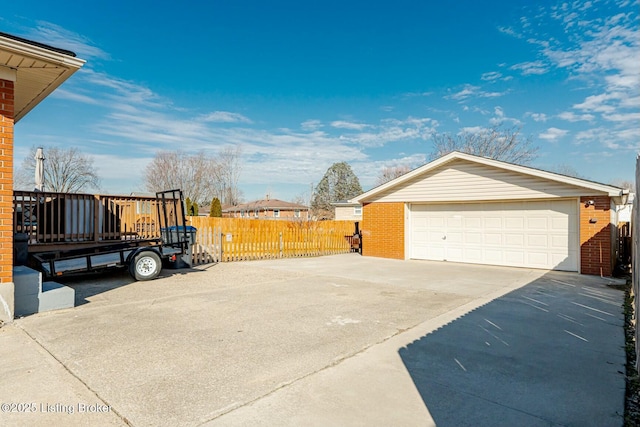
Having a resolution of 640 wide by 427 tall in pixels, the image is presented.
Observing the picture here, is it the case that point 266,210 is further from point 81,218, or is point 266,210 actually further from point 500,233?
point 81,218

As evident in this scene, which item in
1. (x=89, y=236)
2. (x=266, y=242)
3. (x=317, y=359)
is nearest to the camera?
(x=317, y=359)

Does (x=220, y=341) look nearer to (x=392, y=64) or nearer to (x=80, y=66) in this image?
(x=80, y=66)

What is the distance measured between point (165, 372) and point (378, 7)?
15387 mm

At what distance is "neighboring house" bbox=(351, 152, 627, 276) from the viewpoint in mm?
10312

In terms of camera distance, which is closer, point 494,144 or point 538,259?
point 538,259

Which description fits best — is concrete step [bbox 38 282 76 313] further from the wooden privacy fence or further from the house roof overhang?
the wooden privacy fence

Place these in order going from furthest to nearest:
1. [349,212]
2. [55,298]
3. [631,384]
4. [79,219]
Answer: [349,212] → [79,219] → [55,298] → [631,384]

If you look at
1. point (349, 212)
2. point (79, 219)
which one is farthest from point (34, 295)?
point (349, 212)

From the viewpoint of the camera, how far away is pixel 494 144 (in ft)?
101

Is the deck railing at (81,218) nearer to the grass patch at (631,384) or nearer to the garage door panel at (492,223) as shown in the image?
the grass patch at (631,384)

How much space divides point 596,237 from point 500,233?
2.70 metres

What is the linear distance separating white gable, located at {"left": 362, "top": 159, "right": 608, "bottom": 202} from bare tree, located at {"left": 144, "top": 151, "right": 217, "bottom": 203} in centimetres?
3268

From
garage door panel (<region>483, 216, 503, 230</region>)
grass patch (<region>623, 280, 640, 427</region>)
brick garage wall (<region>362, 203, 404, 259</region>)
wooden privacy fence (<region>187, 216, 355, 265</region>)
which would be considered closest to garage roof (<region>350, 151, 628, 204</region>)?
brick garage wall (<region>362, 203, 404, 259</region>)

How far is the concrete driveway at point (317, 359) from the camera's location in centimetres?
282
